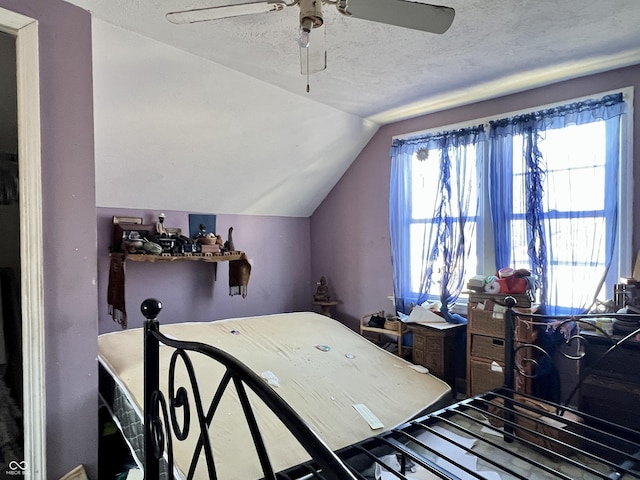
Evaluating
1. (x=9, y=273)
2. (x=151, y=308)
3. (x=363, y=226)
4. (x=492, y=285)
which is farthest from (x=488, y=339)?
(x=9, y=273)

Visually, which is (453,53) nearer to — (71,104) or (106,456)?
(71,104)

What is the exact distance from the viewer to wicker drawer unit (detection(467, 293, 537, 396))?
2.83 m

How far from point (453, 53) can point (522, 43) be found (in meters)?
0.41

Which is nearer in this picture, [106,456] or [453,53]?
[106,456]

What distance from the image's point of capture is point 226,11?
158 cm

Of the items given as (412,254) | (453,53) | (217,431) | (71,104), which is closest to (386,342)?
(412,254)

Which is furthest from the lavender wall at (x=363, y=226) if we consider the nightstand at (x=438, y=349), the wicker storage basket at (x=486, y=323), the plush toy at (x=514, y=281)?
the plush toy at (x=514, y=281)

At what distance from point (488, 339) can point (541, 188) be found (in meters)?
1.24

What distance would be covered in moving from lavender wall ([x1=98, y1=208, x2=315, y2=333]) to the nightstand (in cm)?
181

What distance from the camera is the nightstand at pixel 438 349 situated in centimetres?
323

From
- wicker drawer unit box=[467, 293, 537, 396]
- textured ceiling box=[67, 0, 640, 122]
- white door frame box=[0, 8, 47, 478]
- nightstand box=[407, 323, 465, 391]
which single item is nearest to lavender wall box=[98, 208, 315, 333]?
white door frame box=[0, 8, 47, 478]

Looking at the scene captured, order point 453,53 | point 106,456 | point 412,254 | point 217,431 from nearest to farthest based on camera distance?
point 217,431
point 106,456
point 453,53
point 412,254

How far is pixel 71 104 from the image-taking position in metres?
1.94

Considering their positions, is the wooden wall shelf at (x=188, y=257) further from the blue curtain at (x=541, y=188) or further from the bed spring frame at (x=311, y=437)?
the blue curtain at (x=541, y=188)
